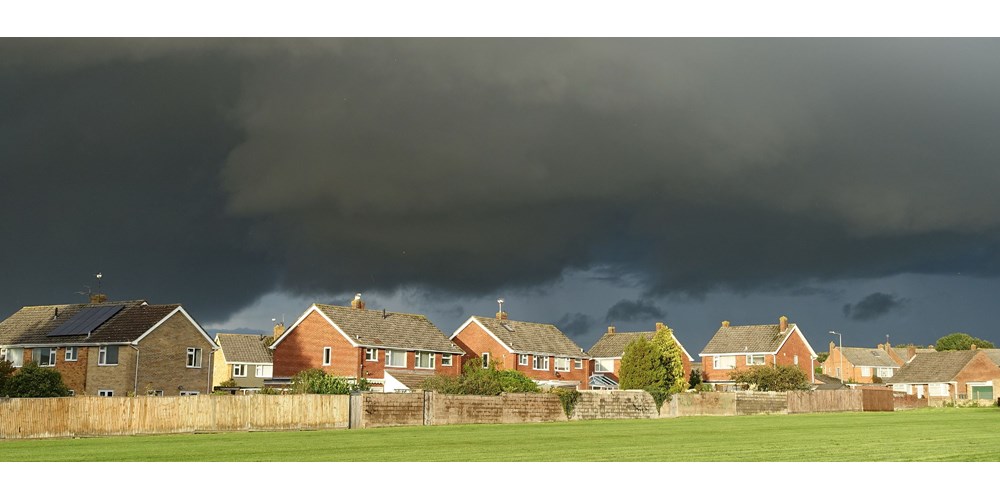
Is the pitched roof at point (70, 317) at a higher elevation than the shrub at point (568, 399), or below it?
higher

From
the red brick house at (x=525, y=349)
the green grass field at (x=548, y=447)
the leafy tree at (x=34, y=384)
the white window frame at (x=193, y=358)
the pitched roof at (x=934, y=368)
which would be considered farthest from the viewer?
the pitched roof at (x=934, y=368)

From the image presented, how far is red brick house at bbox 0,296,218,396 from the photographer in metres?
64.8

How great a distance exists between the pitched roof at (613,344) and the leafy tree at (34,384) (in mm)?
69117

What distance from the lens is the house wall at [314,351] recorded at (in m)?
78.1

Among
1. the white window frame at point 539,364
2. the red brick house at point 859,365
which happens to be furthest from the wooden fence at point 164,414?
the red brick house at point 859,365

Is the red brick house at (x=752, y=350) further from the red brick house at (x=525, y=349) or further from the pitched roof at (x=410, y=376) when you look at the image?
the pitched roof at (x=410, y=376)

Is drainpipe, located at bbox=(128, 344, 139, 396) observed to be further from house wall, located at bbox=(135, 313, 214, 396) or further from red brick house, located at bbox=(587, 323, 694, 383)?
red brick house, located at bbox=(587, 323, 694, 383)

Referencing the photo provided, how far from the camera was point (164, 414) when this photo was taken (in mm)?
44469

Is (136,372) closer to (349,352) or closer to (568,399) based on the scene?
(349,352)

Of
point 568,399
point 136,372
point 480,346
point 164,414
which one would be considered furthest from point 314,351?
point 164,414

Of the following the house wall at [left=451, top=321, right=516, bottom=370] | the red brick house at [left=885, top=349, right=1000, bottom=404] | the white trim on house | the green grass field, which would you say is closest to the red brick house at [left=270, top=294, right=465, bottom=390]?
the house wall at [left=451, top=321, right=516, bottom=370]

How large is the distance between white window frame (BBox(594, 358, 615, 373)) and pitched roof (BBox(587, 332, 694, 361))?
0.46 meters
